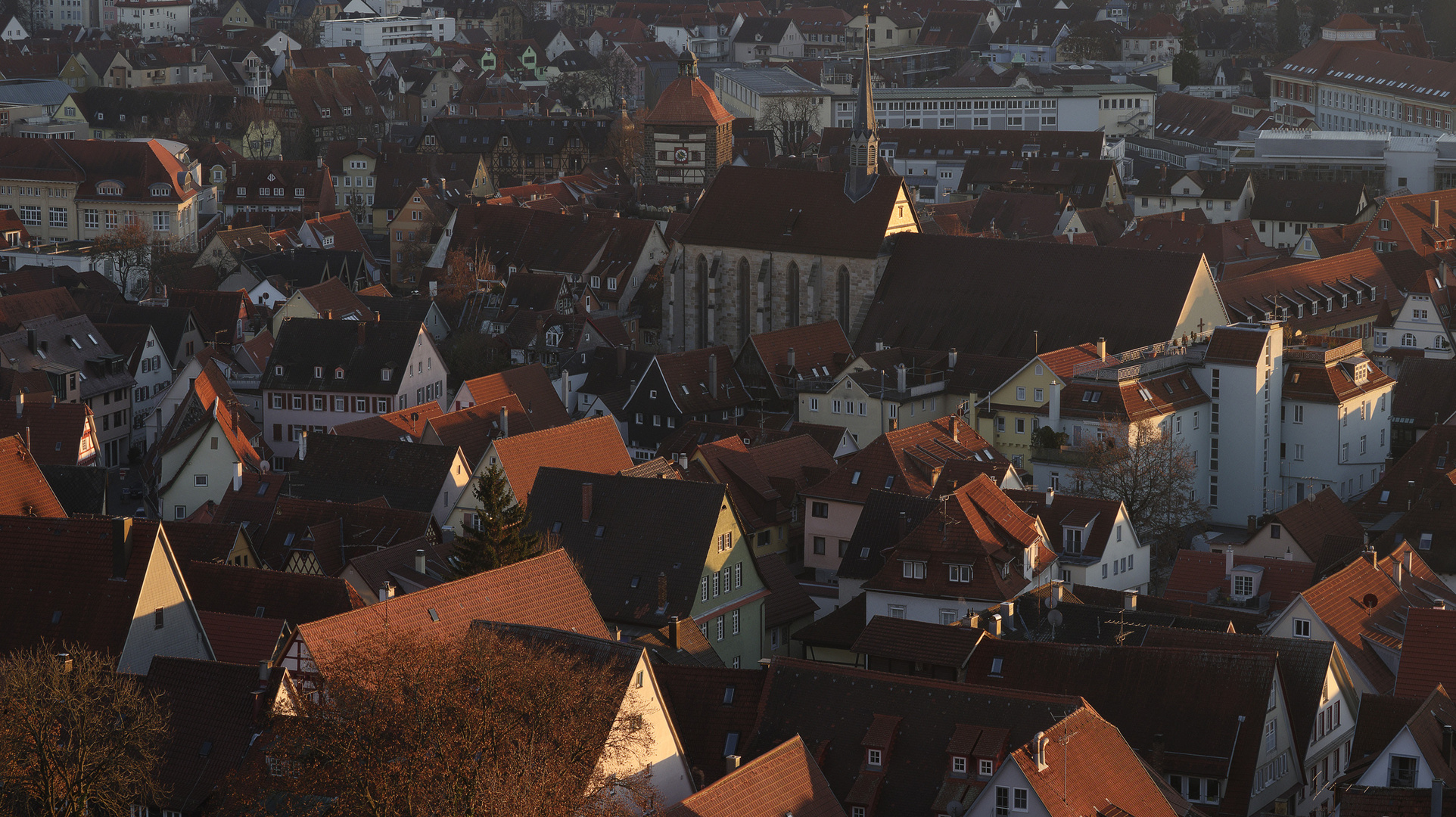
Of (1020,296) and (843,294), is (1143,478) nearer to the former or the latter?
(1020,296)

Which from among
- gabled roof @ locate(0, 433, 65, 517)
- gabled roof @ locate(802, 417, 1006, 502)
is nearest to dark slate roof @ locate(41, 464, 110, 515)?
Result: gabled roof @ locate(0, 433, 65, 517)

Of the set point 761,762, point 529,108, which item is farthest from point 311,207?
point 761,762

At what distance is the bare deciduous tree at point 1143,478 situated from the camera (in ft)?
237

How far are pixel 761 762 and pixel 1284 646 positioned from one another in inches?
600

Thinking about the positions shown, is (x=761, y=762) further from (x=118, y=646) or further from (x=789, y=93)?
(x=789, y=93)

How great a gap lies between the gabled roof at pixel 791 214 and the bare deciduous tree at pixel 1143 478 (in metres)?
22.2

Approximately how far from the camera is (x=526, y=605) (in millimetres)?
46594

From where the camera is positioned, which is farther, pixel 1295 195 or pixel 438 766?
pixel 1295 195

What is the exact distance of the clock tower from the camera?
13625cm

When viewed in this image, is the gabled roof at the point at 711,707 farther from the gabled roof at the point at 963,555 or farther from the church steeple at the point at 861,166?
the church steeple at the point at 861,166

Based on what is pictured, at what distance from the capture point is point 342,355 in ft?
290

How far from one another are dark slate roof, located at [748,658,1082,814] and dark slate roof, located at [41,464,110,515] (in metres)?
27.3

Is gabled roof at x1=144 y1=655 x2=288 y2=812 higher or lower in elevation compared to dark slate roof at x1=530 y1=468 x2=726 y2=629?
higher

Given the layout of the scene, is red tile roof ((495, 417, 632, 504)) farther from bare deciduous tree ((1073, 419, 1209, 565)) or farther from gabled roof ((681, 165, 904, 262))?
gabled roof ((681, 165, 904, 262))
